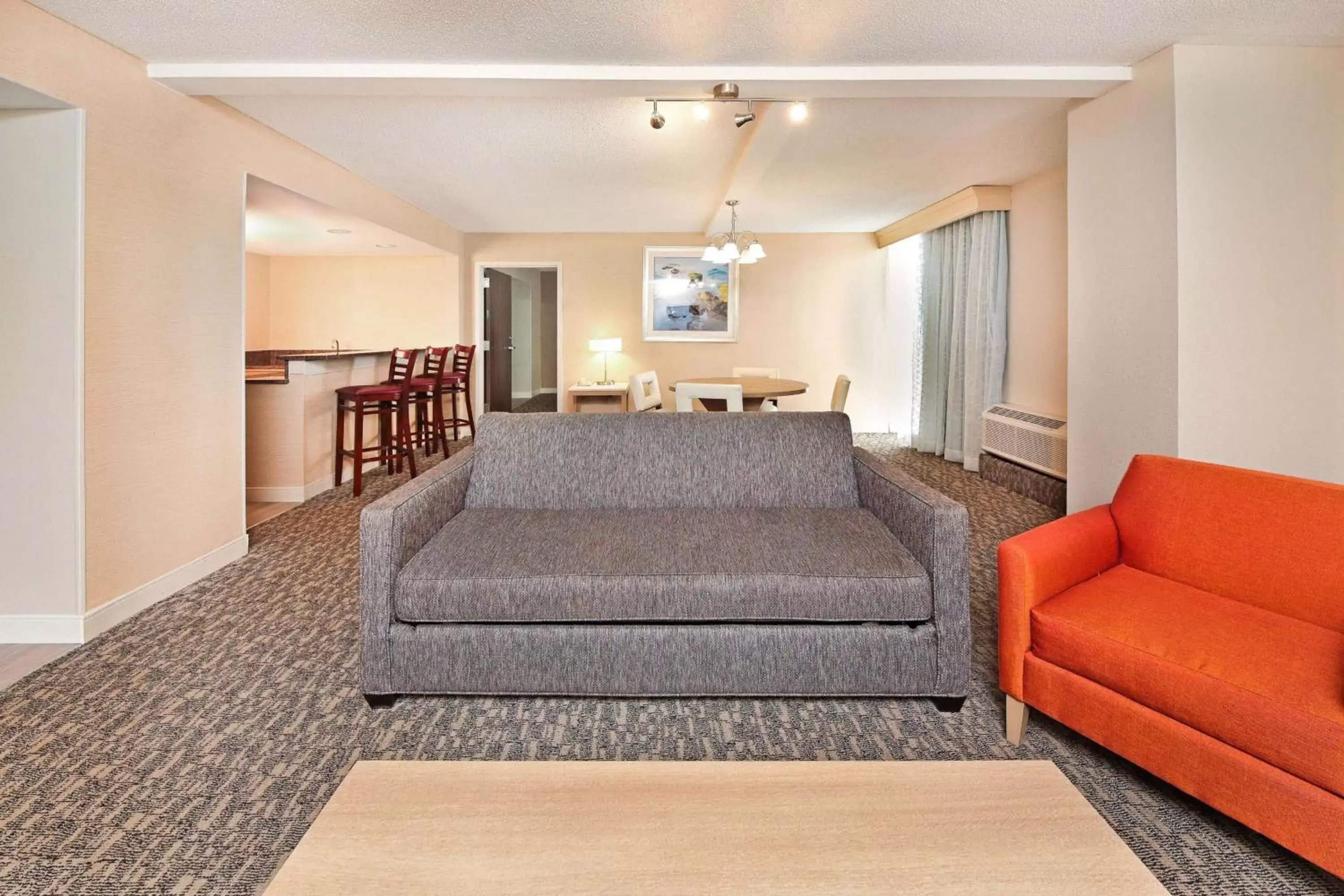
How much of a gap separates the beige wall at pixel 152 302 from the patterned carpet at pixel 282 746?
0.55 meters

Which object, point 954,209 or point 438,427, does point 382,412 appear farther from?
point 954,209

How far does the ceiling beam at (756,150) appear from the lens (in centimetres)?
380

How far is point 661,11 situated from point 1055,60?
5.79 feet

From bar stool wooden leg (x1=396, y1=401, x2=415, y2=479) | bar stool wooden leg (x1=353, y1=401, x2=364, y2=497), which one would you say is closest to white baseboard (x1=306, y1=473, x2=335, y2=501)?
bar stool wooden leg (x1=353, y1=401, x2=364, y2=497)

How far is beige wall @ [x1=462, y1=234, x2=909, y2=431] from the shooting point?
8.13 metres

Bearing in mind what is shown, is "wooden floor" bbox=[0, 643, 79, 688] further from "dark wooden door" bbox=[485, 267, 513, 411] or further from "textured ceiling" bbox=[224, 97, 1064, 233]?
"dark wooden door" bbox=[485, 267, 513, 411]

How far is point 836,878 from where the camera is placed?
96 cm

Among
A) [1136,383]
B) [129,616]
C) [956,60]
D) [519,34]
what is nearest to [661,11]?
[519,34]

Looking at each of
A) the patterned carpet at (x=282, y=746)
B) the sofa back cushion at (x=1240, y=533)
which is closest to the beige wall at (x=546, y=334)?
the patterned carpet at (x=282, y=746)

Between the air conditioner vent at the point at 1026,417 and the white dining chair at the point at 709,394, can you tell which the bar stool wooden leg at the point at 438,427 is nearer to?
the white dining chair at the point at 709,394

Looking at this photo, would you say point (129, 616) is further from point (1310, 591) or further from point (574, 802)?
point (1310, 591)

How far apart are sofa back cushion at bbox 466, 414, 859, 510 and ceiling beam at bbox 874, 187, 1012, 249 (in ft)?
12.9

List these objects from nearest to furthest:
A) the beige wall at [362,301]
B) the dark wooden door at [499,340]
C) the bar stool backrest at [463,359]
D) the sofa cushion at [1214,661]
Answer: the sofa cushion at [1214,661]
the bar stool backrest at [463,359]
the beige wall at [362,301]
the dark wooden door at [499,340]

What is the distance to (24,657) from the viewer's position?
8.26 ft
